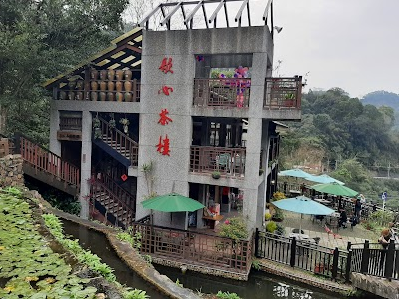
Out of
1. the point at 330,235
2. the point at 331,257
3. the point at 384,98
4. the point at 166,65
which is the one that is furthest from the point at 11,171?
the point at 384,98

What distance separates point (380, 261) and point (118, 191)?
1070 cm

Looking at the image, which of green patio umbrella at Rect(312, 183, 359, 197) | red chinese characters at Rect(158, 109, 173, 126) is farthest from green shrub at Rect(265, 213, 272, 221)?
red chinese characters at Rect(158, 109, 173, 126)

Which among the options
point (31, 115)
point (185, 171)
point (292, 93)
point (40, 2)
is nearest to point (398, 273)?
point (292, 93)

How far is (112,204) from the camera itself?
13773mm

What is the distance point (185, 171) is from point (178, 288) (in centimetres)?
636

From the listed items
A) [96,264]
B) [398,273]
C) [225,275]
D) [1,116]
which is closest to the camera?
[96,264]

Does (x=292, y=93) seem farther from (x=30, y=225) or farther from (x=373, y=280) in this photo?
(x=30, y=225)

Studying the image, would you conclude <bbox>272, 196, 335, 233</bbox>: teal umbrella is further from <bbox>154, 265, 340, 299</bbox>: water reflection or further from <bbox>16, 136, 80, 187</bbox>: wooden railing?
<bbox>16, 136, 80, 187</bbox>: wooden railing

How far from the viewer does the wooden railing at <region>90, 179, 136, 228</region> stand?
13.3 m

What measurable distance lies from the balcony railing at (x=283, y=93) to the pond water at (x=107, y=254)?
21.5ft

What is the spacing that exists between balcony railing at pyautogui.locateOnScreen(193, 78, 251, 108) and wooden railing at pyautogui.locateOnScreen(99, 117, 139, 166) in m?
3.12

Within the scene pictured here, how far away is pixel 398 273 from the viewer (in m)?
8.27

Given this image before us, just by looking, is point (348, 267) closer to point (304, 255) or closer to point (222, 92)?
point (304, 255)

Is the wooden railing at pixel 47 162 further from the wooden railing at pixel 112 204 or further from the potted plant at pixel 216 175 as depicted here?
the potted plant at pixel 216 175
